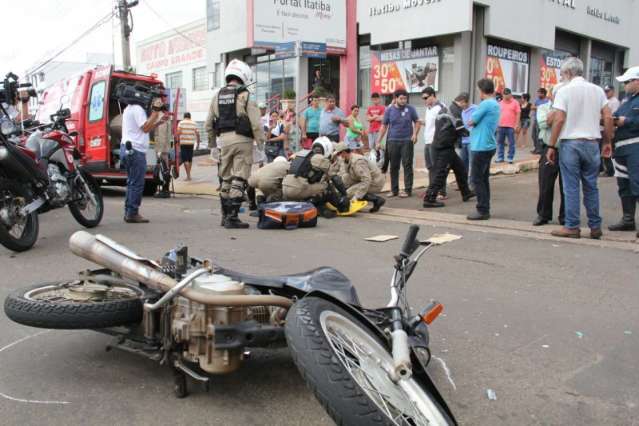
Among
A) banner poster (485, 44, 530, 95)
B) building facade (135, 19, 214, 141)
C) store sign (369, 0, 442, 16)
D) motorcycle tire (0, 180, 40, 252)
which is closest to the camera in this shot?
Answer: motorcycle tire (0, 180, 40, 252)

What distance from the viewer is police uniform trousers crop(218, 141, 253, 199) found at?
714cm

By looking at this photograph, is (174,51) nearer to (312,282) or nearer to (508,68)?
(508,68)

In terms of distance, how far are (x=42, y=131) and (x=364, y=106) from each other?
14.3 m

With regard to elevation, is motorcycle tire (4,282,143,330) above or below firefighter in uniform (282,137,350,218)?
below

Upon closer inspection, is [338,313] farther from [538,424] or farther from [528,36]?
[528,36]

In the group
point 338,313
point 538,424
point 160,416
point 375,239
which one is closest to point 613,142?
point 375,239

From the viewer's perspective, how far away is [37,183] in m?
5.92

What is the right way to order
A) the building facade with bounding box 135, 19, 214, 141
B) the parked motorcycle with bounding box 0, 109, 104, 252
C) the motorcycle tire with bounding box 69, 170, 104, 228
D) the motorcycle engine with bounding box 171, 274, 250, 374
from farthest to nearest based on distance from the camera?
the building facade with bounding box 135, 19, 214, 141 → the motorcycle tire with bounding box 69, 170, 104, 228 → the parked motorcycle with bounding box 0, 109, 104, 252 → the motorcycle engine with bounding box 171, 274, 250, 374

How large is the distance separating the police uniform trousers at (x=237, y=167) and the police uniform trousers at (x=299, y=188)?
0.67 meters

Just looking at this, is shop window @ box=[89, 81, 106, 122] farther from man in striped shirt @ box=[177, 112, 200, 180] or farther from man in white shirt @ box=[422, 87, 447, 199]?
man in white shirt @ box=[422, 87, 447, 199]

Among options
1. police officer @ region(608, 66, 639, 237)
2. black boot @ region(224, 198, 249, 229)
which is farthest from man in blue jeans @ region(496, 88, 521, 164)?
black boot @ region(224, 198, 249, 229)

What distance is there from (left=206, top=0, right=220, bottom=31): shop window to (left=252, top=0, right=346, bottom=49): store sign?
6.28 metres

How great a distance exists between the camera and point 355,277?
4.73m

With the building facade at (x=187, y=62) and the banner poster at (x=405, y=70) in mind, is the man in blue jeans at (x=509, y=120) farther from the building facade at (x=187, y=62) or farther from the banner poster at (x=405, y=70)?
the building facade at (x=187, y=62)
